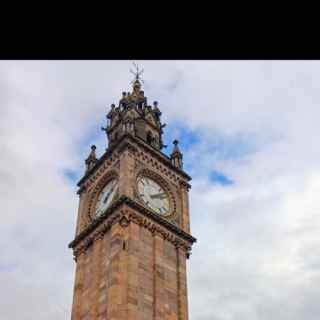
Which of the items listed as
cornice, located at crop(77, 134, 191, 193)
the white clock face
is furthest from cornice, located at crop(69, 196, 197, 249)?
cornice, located at crop(77, 134, 191, 193)

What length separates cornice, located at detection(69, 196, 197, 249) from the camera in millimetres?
32062

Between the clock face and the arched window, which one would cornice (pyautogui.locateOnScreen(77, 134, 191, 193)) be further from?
the arched window

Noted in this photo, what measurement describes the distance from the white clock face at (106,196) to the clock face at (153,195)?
1750 mm

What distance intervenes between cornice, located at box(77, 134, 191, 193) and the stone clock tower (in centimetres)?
7

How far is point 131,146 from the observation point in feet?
118

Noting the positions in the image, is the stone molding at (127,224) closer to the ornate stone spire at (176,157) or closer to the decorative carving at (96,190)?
the decorative carving at (96,190)

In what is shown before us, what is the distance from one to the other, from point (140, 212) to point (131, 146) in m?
5.47

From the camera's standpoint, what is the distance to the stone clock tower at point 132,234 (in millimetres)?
29141

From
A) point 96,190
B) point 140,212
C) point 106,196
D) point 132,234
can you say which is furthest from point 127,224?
point 96,190

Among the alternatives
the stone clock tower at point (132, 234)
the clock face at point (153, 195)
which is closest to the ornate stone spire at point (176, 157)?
the stone clock tower at point (132, 234)

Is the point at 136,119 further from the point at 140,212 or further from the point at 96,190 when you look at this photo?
Answer: the point at 140,212
